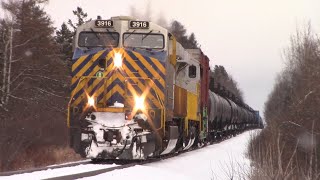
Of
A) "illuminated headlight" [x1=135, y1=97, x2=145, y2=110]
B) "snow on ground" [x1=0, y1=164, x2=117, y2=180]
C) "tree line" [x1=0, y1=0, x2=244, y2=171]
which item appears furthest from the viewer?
"tree line" [x1=0, y1=0, x2=244, y2=171]

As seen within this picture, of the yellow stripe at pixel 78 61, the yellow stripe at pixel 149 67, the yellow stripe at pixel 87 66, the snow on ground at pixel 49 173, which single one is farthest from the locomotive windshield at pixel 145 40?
the snow on ground at pixel 49 173

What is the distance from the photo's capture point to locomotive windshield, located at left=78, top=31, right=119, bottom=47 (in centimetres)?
1236

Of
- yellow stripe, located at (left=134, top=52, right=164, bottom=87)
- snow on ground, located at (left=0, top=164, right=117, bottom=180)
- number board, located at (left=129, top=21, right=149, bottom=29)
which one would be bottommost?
snow on ground, located at (left=0, top=164, right=117, bottom=180)

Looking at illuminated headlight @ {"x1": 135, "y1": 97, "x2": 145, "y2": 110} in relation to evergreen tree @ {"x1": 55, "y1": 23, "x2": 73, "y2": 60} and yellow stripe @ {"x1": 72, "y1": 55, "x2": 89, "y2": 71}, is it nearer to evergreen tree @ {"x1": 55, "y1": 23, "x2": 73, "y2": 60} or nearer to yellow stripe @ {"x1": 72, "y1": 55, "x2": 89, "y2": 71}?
yellow stripe @ {"x1": 72, "y1": 55, "x2": 89, "y2": 71}

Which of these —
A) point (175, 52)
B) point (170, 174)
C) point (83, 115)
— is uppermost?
point (175, 52)

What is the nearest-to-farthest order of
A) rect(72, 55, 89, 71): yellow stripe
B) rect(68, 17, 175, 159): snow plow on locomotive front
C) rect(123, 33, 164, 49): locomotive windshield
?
1. rect(68, 17, 175, 159): snow plow on locomotive front
2. rect(72, 55, 89, 71): yellow stripe
3. rect(123, 33, 164, 49): locomotive windshield

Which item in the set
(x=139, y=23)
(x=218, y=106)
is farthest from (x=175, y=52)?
(x=218, y=106)

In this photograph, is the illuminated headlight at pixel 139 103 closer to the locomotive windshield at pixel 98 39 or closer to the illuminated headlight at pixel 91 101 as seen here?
the illuminated headlight at pixel 91 101

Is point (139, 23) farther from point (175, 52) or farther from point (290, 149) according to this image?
point (290, 149)

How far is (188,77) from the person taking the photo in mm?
16109

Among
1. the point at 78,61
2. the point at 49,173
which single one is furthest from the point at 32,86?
the point at 49,173

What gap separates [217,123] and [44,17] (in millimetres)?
11682

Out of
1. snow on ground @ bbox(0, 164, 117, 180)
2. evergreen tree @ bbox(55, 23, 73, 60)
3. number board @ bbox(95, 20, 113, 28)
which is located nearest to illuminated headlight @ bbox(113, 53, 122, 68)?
number board @ bbox(95, 20, 113, 28)

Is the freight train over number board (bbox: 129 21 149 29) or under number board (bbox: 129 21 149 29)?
under
